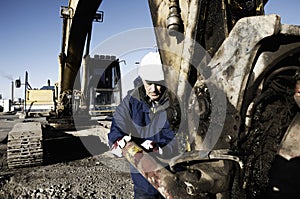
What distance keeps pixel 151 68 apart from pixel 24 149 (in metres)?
3.52

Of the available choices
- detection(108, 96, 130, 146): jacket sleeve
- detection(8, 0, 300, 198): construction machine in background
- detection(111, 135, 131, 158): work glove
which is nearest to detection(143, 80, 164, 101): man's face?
detection(108, 96, 130, 146): jacket sleeve

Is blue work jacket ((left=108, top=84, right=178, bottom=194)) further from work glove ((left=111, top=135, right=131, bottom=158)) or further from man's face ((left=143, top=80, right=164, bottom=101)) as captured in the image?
work glove ((left=111, top=135, right=131, bottom=158))

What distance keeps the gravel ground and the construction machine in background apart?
2380mm

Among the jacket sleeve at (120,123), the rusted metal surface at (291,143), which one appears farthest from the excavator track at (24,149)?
the rusted metal surface at (291,143)

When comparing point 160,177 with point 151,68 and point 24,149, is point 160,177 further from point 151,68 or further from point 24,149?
point 24,149

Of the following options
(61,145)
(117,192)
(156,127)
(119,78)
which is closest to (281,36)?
(156,127)

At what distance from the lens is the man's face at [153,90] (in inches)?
69.2

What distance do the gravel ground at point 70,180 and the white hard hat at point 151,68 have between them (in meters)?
1.96

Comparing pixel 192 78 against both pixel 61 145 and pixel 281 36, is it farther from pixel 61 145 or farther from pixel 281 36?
pixel 61 145

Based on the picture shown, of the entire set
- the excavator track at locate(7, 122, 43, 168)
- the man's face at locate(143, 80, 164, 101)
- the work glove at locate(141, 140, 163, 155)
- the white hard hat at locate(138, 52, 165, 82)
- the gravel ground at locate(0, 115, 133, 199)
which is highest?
the white hard hat at locate(138, 52, 165, 82)

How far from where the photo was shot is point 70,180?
3.54 meters

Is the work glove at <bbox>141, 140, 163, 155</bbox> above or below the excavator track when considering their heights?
above

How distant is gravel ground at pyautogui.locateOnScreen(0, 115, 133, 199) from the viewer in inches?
122

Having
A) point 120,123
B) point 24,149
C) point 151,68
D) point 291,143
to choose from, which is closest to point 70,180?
point 24,149
